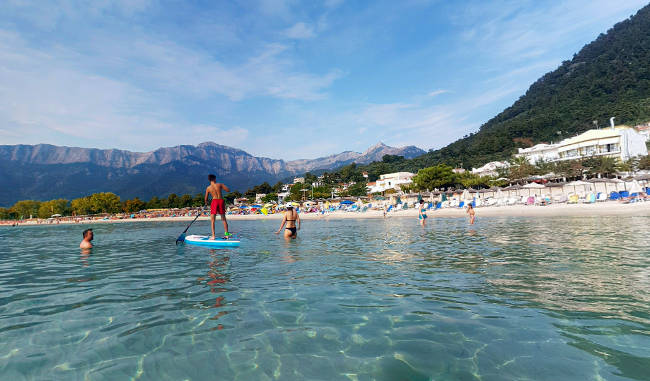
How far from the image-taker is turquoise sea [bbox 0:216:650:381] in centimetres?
314

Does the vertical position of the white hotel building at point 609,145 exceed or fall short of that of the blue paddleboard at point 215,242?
it exceeds it

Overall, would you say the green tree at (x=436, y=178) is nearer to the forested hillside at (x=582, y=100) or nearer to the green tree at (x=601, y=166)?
the green tree at (x=601, y=166)

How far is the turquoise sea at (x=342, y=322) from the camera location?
314cm

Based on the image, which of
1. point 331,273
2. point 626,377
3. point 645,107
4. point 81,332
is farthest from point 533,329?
point 645,107

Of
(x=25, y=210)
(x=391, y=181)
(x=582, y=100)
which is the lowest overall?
(x=25, y=210)

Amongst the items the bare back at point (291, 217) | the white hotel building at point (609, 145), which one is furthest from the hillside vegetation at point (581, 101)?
the bare back at point (291, 217)

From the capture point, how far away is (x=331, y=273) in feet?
24.5

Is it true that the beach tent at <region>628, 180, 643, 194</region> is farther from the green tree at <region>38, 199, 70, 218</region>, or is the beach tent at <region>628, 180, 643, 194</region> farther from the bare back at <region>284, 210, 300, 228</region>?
the green tree at <region>38, 199, 70, 218</region>

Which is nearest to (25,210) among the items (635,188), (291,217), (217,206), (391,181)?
(391,181)

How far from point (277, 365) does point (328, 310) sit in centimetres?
169

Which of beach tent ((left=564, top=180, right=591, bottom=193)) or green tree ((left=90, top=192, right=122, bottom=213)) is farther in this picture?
green tree ((left=90, top=192, right=122, bottom=213))

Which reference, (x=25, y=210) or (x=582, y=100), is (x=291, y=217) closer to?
(x=25, y=210)

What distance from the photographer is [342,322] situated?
4.32 m

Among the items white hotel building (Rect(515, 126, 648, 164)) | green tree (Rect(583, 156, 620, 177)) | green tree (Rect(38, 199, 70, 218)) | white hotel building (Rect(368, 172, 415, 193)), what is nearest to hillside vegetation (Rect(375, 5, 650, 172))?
white hotel building (Rect(368, 172, 415, 193))
